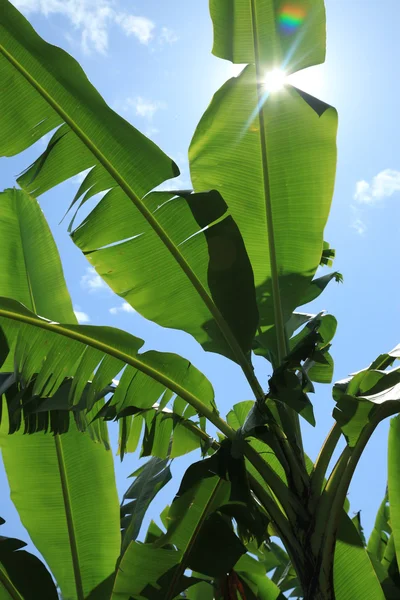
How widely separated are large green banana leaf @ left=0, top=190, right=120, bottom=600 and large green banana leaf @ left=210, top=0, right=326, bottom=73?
119cm

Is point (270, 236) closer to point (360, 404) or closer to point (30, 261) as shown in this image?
point (360, 404)

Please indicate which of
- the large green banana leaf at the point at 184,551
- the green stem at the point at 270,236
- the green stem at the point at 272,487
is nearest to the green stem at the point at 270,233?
the green stem at the point at 270,236

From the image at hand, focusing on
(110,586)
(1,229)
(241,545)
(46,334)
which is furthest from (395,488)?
(1,229)

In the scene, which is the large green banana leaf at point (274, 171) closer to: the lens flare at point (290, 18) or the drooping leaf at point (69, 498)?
the lens flare at point (290, 18)

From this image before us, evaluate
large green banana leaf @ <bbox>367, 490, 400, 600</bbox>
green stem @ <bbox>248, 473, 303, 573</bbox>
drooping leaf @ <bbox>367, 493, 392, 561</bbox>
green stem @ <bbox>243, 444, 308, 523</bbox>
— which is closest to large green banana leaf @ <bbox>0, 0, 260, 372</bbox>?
green stem @ <bbox>243, 444, 308, 523</bbox>

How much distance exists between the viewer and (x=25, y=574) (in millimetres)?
2303

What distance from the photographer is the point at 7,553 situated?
2264 mm

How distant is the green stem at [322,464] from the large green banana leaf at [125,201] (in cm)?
36

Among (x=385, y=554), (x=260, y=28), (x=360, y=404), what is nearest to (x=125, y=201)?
(x=260, y=28)

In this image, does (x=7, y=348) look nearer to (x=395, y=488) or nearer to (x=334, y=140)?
(x=334, y=140)

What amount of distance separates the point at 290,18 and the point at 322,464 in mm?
1700

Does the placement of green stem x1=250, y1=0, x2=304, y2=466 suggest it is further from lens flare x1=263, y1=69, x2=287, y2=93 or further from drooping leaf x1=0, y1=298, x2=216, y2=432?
drooping leaf x1=0, y1=298, x2=216, y2=432

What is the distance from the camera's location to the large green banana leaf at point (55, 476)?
2383 mm

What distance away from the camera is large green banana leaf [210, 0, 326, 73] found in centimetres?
214
